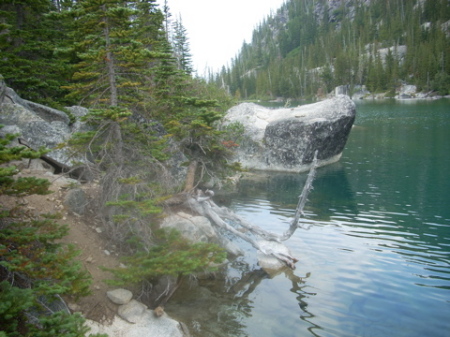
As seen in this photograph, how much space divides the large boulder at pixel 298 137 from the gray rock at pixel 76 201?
1552cm

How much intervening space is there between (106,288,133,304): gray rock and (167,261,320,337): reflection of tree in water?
1342 millimetres

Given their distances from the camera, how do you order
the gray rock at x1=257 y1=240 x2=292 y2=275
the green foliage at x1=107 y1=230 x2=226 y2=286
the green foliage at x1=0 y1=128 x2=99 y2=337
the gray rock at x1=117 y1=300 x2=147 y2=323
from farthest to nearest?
the gray rock at x1=257 y1=240 x2=292 y2=275
the green foliage at x1=107 y1=230 x2=226 y2=286
the gray rock at x1=117 y1=300 x2=147 y2=323
the green foliage at x1=0 y1=128 x2=99 y2=337

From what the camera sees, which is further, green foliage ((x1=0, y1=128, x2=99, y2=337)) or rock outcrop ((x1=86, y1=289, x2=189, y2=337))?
rock outcrop ((x1=86, y1=289, x2=189, y2=337))

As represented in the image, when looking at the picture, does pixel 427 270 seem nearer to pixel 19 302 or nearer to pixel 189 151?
pixel 189 151

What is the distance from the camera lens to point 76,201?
33.4 ft

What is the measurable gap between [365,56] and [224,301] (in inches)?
4765

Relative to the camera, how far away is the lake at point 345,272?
Answer: 28.1ft

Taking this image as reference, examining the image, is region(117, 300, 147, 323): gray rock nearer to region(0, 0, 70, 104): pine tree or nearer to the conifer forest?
the conifer forest

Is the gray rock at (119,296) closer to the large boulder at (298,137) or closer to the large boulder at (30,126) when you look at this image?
the large boulder at (30,126)

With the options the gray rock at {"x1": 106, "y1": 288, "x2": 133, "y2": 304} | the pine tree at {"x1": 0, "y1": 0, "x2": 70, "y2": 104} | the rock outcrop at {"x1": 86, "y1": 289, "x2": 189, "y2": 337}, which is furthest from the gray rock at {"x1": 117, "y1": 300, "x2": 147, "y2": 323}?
the pine tree at {"x1": 0, "y1": 0, "x2": 70, "y2": 104}

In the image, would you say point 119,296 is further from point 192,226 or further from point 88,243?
point 192,226

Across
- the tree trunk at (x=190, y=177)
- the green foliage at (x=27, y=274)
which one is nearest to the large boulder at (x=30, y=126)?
the tree trunk at (x=190, y=177)

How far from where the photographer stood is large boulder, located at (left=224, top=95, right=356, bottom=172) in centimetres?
2525

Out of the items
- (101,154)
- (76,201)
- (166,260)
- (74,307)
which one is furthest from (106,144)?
(74,307)
